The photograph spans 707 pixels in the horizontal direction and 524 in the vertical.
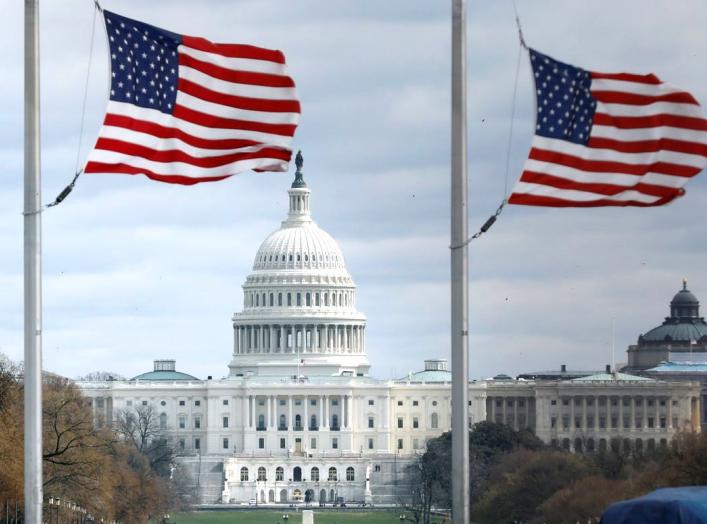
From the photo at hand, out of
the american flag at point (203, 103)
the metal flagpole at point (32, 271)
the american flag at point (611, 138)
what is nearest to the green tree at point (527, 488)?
the american flag at point (611, 138)

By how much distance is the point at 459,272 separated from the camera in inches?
1929

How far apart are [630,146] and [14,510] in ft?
235

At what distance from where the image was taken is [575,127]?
49312 millimetres

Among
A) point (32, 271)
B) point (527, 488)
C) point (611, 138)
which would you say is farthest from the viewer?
point (527, 488)

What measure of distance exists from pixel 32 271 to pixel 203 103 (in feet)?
14.1

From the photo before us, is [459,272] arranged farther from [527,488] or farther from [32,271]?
[527,488]

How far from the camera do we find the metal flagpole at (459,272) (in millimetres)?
48625

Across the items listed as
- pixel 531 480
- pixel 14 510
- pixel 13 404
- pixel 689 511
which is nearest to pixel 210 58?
pixel 689 511

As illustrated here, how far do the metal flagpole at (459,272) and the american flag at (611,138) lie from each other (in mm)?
1265

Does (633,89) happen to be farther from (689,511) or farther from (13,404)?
(13,404)

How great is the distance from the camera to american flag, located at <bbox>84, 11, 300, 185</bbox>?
1941 inches

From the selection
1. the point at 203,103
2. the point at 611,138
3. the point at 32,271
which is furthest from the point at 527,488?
the point at 32,271

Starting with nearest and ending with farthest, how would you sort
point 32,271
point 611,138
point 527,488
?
point 32,271
point 611,138
point 527,488

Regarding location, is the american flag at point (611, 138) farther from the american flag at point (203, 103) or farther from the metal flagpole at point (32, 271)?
the metal flagpole at point (32, 271)
